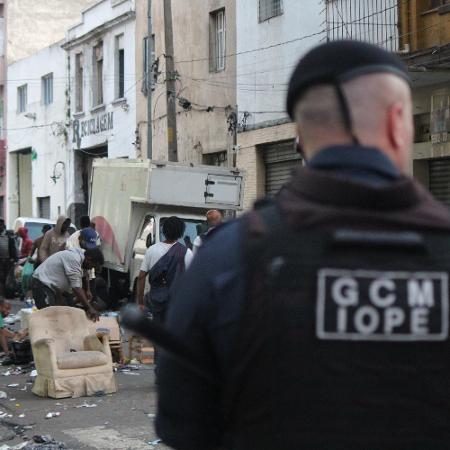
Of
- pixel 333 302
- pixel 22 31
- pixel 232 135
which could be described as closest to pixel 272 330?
pixel 333 302

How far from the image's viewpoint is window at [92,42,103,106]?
105ft

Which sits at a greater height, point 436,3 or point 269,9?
point 269,9

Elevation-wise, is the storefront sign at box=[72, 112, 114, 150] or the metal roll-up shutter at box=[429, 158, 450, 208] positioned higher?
the storefront sign at box=[72, 112, 114, 150]

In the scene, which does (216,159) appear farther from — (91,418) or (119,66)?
Answer: (91,418)

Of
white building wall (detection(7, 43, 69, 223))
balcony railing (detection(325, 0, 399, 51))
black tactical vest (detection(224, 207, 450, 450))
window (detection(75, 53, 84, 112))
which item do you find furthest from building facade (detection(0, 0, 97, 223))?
black tactical vest (detection(224, 207, 450, 450))

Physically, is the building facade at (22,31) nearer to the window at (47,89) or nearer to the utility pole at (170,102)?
the window at (47,89)

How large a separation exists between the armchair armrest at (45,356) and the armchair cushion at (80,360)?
10 cm

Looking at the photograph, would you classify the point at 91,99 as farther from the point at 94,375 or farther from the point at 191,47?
the point at 94,375

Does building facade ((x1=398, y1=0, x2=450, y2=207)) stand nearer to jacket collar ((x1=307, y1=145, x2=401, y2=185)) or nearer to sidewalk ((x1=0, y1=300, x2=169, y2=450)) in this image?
sidewalk ((x1=0, y1=300, x2=169, y2=450))

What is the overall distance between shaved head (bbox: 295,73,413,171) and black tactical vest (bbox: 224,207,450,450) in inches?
8.3

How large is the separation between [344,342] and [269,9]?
67.6 ft

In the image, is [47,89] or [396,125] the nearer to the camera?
[396,125]

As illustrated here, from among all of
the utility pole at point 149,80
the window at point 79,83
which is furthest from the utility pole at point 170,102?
the window at point 79,83

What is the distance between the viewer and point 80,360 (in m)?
10.4
